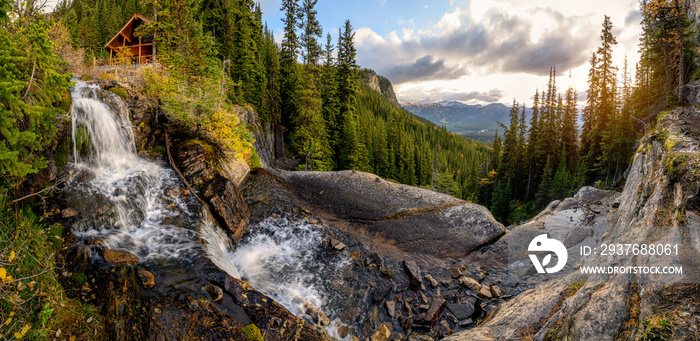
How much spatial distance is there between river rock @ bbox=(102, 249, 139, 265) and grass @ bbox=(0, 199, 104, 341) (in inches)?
31.0

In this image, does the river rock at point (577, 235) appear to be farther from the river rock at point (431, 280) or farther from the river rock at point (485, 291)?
the river rock at point (431, 280)

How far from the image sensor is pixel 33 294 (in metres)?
4.46

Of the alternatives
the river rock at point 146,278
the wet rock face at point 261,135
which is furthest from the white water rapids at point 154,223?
the wet rock face at point 261,135

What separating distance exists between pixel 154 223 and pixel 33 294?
397 centimetres

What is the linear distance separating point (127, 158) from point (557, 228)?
2003 cm

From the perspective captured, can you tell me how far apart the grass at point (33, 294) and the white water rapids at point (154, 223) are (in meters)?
1.26

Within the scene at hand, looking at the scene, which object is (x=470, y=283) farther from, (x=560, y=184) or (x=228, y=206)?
(x=560, y=184)

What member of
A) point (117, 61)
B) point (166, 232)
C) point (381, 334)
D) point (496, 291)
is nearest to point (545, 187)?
point (496, 291)

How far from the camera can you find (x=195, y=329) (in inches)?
203

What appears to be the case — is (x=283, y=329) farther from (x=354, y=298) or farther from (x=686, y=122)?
(x=686, y=122)

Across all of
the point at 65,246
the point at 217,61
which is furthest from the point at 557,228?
the point at 217,61

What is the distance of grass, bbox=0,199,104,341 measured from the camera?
396 centimetres

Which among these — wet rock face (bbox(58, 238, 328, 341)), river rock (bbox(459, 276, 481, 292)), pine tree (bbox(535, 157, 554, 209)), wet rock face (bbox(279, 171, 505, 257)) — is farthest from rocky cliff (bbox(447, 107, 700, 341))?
pine tree (bbox(535, 157, 554, 209))

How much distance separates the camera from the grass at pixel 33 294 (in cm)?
396
